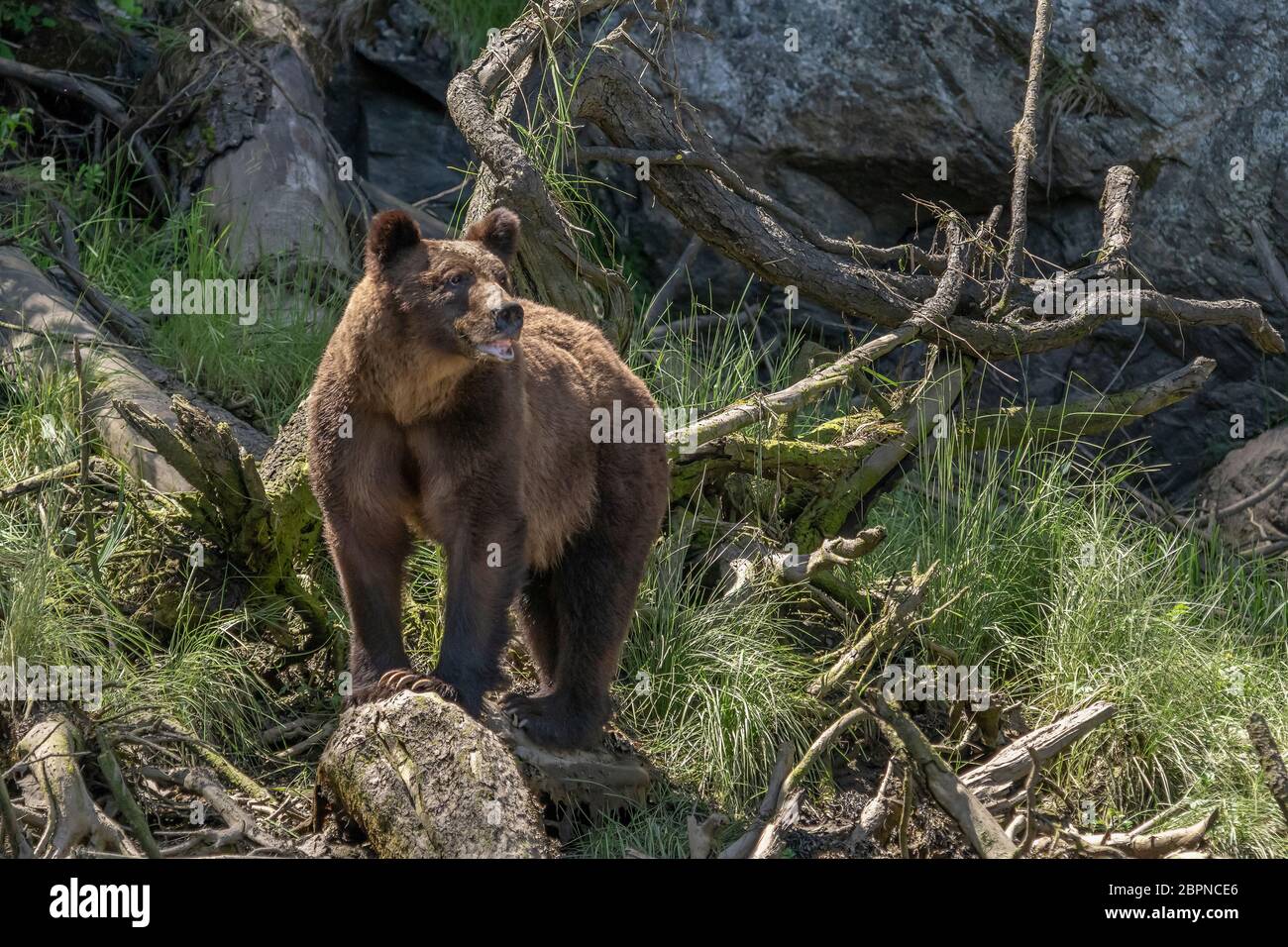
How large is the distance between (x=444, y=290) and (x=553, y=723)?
193 centimetres

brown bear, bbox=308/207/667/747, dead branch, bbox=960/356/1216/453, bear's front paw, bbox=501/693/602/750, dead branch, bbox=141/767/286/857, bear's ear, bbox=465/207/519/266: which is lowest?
dead branch, bbox=141/767/286/857

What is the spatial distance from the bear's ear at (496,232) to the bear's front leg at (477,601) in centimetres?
111

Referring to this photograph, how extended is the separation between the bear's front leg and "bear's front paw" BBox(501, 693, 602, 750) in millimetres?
632

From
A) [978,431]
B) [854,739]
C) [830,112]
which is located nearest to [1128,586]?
[978,431]

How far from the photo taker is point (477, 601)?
17.7 feet

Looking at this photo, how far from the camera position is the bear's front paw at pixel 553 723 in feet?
19.8

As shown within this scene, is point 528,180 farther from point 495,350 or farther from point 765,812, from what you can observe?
point 765,812

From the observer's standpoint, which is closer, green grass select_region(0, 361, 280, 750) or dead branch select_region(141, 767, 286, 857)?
dead branch select_region(141, 767, 286, 857)

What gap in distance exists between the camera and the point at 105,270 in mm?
9578

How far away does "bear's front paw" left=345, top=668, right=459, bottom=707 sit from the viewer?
17.1ft

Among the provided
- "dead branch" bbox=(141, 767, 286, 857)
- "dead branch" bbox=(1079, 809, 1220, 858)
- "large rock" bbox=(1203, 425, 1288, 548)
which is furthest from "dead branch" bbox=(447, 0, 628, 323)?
"large rock" bbox=(1203, 425, 1288, 548)

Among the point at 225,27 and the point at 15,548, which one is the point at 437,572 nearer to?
the point at 15,548

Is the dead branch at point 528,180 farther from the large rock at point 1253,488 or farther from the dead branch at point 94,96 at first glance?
the large rock at point 1253,488

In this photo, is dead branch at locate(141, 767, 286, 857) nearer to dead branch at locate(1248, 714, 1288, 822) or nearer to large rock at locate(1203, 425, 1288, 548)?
dead branch at locate(1248, 714, 1288, 822)
